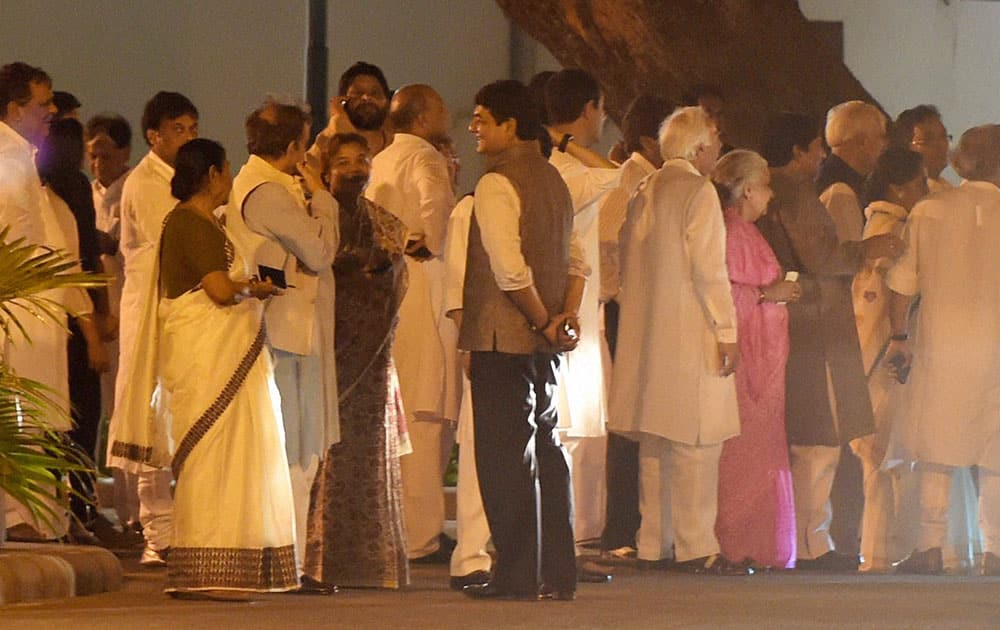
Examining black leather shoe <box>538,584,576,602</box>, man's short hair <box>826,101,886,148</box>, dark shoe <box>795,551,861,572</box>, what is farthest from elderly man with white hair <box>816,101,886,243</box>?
black leather shoe <box>538,584,576,602</box>

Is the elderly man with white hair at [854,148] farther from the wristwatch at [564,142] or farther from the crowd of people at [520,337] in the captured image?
the wristwatch at [564,142]

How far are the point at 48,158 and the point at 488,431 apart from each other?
9.43 ft

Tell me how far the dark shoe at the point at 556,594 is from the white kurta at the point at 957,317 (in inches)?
93.1

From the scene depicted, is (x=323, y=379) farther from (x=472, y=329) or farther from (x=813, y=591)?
(x=813, y=591)

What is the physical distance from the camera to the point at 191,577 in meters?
9.88

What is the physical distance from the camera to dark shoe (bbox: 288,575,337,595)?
1030 centimetres

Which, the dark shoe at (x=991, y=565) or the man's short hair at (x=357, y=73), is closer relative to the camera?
the man's short hair at (x=357, y=73)

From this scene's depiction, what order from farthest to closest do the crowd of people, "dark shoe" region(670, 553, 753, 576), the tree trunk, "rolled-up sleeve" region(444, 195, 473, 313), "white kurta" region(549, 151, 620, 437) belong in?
the tree trunk, "dark shoe" region(670, 553, 753, 576), "white kurta" region(549, 151, 620, 437), "rolled-up sleeve" region(444, 195, 473, 313), the crowd of people

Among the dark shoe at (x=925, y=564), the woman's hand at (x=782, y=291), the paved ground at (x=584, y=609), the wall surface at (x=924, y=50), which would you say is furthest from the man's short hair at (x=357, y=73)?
the wall surface at (x=924, y=50)

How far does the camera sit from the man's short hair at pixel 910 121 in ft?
40.4

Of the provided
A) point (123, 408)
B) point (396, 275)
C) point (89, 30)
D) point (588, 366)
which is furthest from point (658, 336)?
point (89, 30)

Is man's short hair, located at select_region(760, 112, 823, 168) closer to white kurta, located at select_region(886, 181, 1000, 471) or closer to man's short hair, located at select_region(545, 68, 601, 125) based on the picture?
white kurta, located at select_region(886, 181, 1000, 471)

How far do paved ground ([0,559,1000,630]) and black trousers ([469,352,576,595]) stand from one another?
0.50ft

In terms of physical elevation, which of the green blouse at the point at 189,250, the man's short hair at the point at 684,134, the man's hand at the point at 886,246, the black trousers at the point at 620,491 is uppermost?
the man's short hair at the point at 684,134
